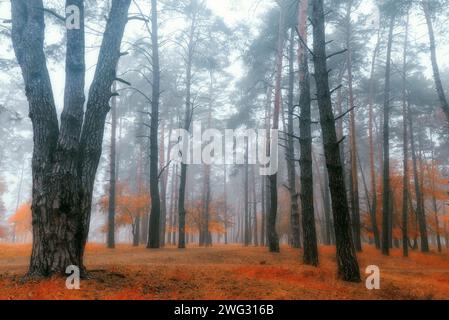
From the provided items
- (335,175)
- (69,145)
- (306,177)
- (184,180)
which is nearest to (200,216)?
(184,180)

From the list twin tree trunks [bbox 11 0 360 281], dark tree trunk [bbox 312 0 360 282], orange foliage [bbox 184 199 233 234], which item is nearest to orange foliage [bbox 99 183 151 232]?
orange foliage [bbox 184 199 233 234]

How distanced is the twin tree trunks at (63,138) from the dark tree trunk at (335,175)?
4.42m

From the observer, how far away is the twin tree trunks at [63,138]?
16.7ft

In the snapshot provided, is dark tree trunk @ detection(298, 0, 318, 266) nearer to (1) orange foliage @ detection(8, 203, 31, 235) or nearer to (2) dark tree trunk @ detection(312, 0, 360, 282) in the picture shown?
(2) dark tree trunk @ detection(312, 0, 360, 282)

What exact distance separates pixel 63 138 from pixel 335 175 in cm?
547

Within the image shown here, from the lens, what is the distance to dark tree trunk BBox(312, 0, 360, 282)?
6.35m

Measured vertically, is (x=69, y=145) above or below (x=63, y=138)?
below

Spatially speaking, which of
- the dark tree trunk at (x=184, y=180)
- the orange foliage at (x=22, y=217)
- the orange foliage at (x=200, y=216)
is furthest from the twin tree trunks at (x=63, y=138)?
the orange foliage at (x=22, y=217)

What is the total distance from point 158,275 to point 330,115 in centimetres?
512

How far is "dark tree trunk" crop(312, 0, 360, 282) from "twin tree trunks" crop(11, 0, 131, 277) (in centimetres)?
442

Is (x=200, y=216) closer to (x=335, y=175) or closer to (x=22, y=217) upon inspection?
(x=22, y=217)

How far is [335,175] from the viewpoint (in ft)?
21.4

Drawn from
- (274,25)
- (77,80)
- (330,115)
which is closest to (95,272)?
(77,80)
